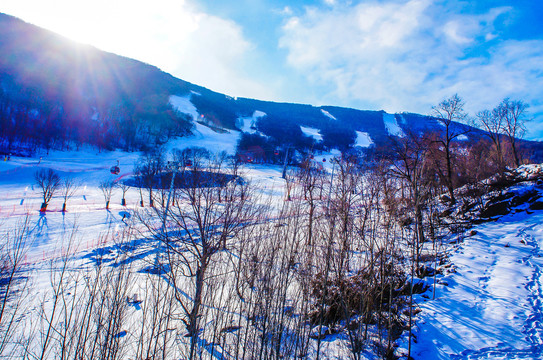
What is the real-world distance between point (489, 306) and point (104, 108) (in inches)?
5009

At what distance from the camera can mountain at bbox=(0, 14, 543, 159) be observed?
2756 inches

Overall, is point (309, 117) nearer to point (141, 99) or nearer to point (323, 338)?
point (141, 99)

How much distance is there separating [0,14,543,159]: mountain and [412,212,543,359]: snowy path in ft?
39.6

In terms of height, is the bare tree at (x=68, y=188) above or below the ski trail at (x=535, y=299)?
below

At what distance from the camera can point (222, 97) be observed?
189750 millimetres

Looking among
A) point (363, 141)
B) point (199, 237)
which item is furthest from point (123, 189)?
point (363, 141)

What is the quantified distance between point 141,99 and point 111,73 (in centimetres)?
3909

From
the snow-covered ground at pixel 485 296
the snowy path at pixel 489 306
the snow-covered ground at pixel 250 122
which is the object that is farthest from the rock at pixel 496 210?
the snow-covered ground at pixel 250 122

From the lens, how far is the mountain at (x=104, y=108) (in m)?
70.0

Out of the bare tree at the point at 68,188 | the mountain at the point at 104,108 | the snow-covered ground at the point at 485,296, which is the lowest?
the bare tree at the point at 68,188

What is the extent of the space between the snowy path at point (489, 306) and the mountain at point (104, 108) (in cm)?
1207

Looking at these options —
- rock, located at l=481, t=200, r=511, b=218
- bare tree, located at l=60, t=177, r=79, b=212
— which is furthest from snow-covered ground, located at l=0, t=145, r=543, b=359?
bare tree, located at l=60, t=177, r=79, b=212

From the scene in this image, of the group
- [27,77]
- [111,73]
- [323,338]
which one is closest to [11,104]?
[27,77]

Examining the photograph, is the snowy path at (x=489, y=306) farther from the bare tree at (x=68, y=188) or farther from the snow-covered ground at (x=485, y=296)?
the bare tree at (x=68, y=188)
